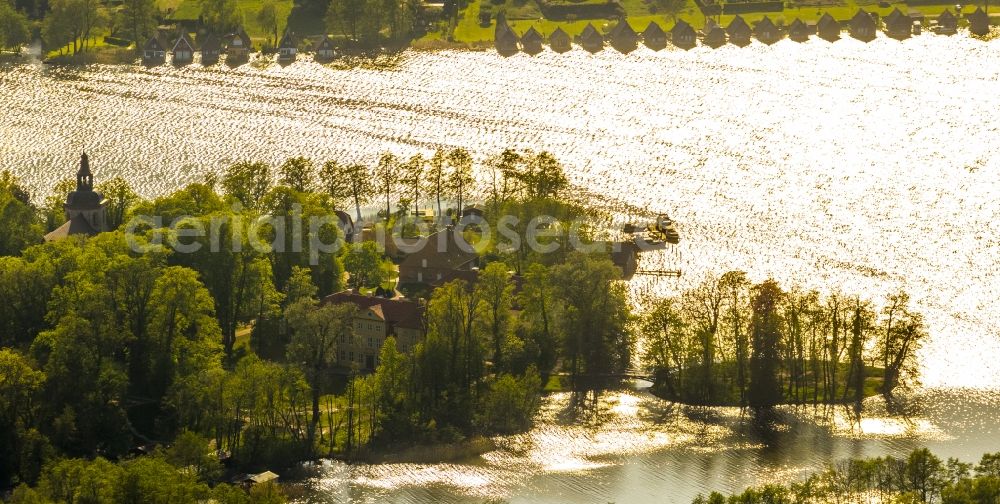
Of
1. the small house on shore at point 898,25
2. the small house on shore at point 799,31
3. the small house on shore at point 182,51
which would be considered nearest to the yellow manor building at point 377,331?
the small house on shore at point 182,51

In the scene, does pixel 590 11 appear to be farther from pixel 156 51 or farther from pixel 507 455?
pixel 507 455

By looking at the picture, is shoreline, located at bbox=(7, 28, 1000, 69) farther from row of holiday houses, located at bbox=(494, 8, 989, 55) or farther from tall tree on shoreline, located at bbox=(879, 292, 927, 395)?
tall tree on shoreline, located at bbox=(879, 292, 927, 395)

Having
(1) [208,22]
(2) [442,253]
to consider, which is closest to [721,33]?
(1) [208,22]

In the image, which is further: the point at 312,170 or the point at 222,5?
the point at 222,5

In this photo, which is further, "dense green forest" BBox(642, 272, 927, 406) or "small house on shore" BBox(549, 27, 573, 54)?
"small house on shore" BBox(549, 27, 573, 54)

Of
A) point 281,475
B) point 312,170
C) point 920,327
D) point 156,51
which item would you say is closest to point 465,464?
point 281,475

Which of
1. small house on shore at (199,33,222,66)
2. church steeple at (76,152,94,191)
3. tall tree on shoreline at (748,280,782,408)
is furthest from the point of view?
small house on shore at (199,33,222,66)

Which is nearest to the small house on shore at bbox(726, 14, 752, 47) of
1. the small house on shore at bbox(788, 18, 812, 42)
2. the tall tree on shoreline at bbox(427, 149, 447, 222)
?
the small house on shore at bbox(788, 18, 812, 42)
